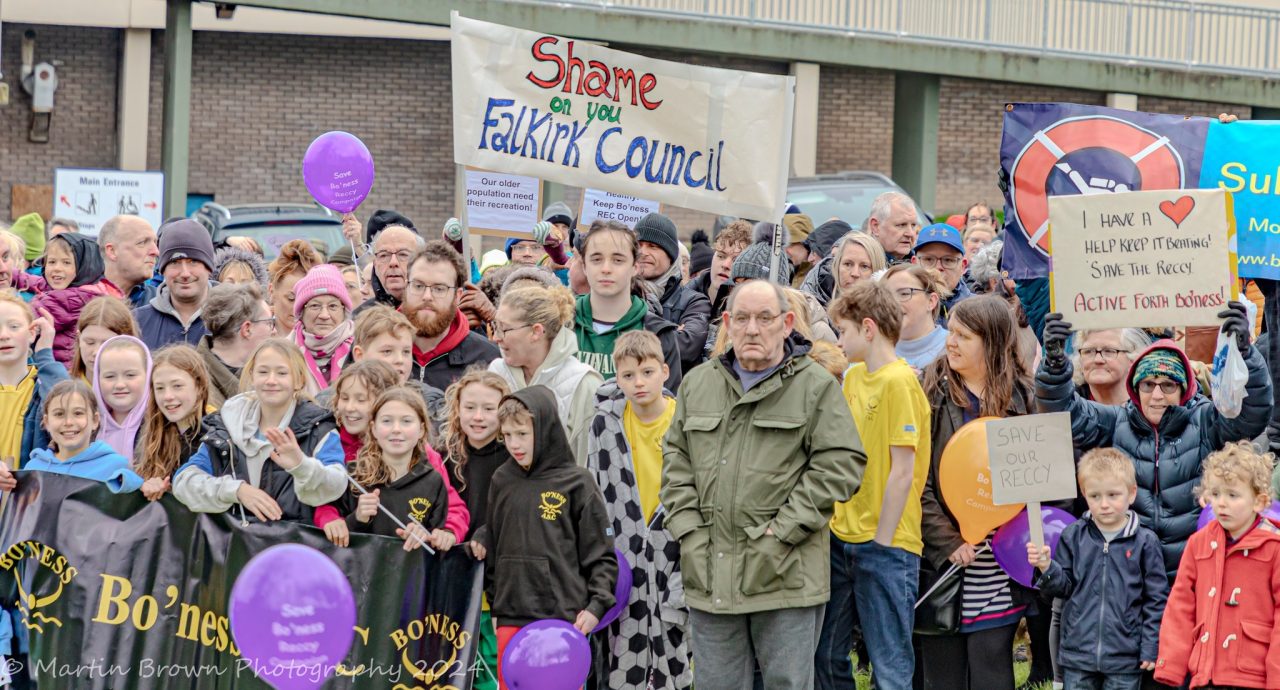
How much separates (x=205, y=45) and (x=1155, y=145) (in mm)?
20795

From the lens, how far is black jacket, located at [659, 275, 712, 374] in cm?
830

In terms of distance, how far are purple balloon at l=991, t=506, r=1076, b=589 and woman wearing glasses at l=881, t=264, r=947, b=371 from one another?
3.19 ft

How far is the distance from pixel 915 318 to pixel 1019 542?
1239 mm

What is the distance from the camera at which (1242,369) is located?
6254mm

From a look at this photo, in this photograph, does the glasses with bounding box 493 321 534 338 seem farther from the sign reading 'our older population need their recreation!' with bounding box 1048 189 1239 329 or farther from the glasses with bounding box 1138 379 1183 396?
the glasses with bounding box 1138 379 1183 396

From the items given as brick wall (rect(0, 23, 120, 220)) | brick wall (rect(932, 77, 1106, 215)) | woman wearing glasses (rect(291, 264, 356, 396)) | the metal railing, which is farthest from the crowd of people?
brick wall (rect(932, 77, 1106, 215))

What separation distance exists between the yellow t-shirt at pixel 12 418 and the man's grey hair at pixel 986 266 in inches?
229

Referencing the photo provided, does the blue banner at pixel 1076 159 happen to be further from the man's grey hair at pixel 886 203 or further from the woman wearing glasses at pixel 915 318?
the man's grey hair at pixel 886 203

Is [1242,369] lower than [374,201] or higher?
lower

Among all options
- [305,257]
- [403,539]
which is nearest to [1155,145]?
[403,539]

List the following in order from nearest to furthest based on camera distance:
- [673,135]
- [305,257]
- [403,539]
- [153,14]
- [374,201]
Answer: [403,539]
[673,135]
[305,257]
[153,14]
[374,201]

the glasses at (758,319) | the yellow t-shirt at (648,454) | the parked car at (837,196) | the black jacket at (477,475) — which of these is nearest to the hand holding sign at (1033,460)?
the glasses at (758,319)

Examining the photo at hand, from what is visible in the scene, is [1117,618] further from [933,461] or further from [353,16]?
[353,16]

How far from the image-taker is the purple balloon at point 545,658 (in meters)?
6.21
